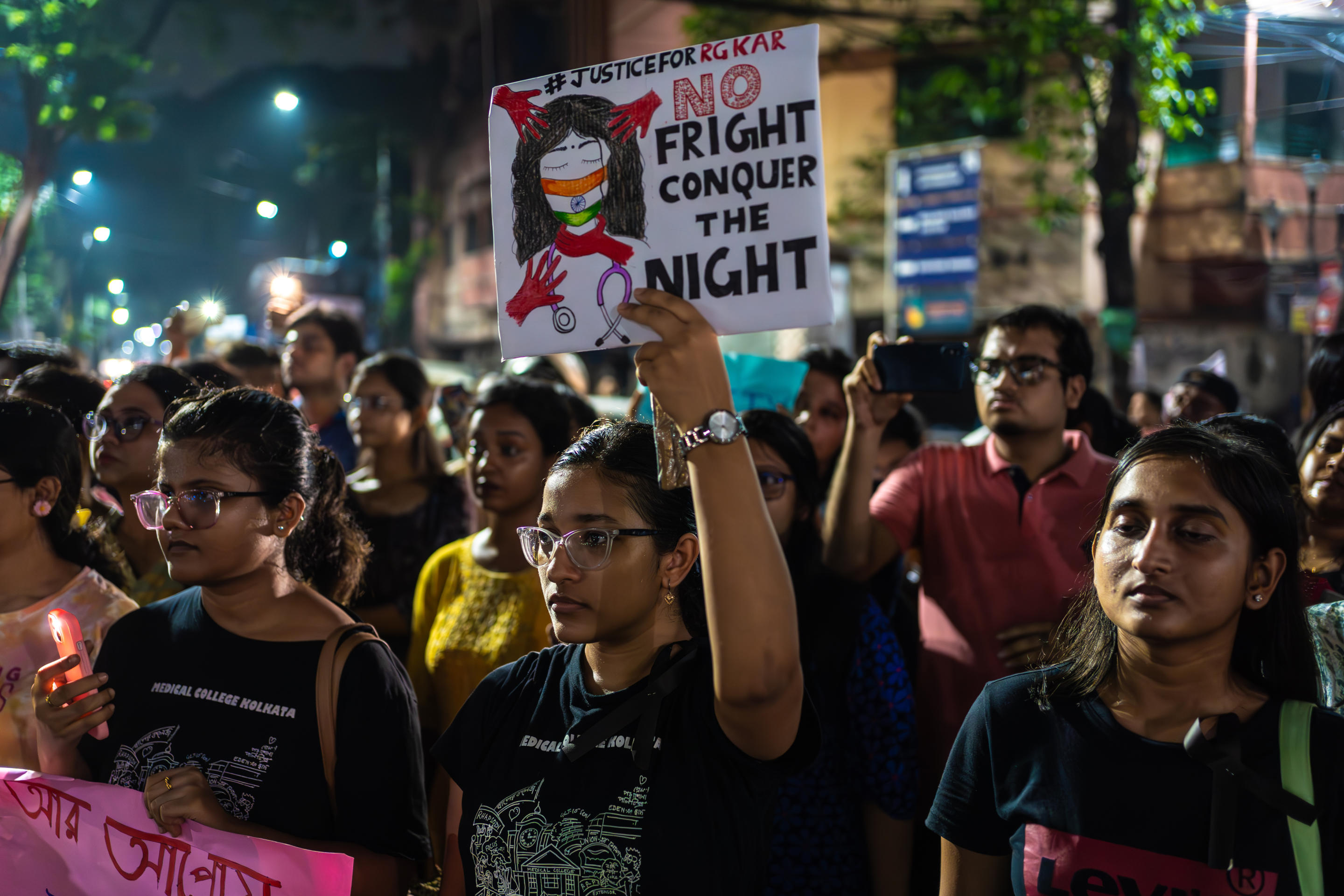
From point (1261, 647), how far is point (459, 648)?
6.63ft

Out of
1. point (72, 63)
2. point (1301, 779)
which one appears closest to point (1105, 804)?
point (1301, 779)

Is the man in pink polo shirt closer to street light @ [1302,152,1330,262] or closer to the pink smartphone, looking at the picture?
the pink smartphone

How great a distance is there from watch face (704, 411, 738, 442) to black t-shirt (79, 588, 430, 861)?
0.98m

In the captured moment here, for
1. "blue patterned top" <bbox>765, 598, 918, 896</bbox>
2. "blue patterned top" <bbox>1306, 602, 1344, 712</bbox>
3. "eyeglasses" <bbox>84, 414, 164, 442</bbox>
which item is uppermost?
"eyeglasses" <bbox>84, 414, 164, 442</bbox>

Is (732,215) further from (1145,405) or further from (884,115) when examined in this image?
(884,115)

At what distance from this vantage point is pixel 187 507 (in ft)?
7.10

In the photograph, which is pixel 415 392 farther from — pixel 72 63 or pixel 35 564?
pixel 72 63

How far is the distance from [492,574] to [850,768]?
1.20m

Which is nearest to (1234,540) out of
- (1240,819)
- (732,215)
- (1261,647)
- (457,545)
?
(1261,647)

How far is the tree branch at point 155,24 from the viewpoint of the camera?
8.30 m

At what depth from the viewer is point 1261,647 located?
1827 millimetres

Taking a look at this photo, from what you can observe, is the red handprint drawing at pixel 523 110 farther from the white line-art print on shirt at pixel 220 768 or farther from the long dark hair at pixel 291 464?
the white line-art print on shirt at pixel 220 768

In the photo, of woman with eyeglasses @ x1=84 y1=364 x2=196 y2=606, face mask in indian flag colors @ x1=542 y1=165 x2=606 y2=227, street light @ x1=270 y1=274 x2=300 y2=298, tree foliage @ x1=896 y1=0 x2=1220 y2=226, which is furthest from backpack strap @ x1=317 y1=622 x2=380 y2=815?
tree foliage @ x1=896 y1=0 x2=1220 y2=226

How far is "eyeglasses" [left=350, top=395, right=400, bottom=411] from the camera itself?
4340 mm
